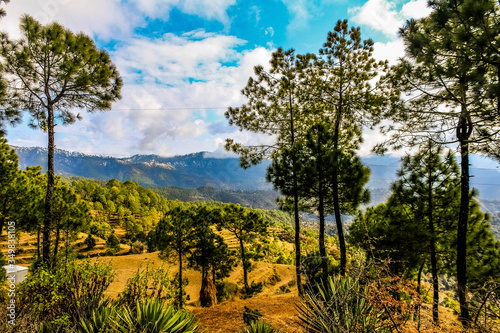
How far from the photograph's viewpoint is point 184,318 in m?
4.91

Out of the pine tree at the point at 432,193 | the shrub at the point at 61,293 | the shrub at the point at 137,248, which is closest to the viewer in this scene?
the shrub at the point at 61,293

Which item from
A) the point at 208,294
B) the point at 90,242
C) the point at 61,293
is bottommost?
the point at 90,242

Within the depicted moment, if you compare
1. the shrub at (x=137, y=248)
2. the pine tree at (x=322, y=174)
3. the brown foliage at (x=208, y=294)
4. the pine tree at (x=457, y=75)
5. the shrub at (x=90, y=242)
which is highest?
the pine tree at (x=457, y=75)

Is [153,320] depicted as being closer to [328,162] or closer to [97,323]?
[97,323]

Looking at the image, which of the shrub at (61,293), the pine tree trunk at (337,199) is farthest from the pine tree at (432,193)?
the shrub at (61,293)

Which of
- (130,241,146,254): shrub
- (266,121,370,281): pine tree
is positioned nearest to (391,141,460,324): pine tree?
(266,121,370,281): pine tree

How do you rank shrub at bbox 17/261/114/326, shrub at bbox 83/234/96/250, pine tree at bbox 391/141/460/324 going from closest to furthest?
1. shrub at bbox 17/261/114/326
2. pine tree at bbox 391/141/460/324
3. shrub at bbox 83/234/96/250

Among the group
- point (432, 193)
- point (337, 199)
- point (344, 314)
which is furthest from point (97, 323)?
point (432, 193)

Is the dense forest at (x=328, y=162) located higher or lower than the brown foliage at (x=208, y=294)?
higher

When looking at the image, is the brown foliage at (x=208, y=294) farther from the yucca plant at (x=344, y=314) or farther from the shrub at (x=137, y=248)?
the shrub at (x=137, y=248)

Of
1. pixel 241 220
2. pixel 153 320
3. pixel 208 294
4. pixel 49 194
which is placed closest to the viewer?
pixel 153 320

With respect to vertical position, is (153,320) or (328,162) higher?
(328,162)

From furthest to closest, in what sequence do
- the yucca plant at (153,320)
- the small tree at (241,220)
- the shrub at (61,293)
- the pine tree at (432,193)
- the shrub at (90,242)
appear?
1. the shrub at (90,242)
2. the small tree at (241,220)
3. the pine tree at (432,193)
4. the shrub at (61,293)
5. the yucca plant at (153,320)

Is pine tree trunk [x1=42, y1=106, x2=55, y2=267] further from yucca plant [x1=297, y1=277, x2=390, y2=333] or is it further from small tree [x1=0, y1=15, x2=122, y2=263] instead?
yucca plant [x1=297, y1=277, x2=390, y2=333]
